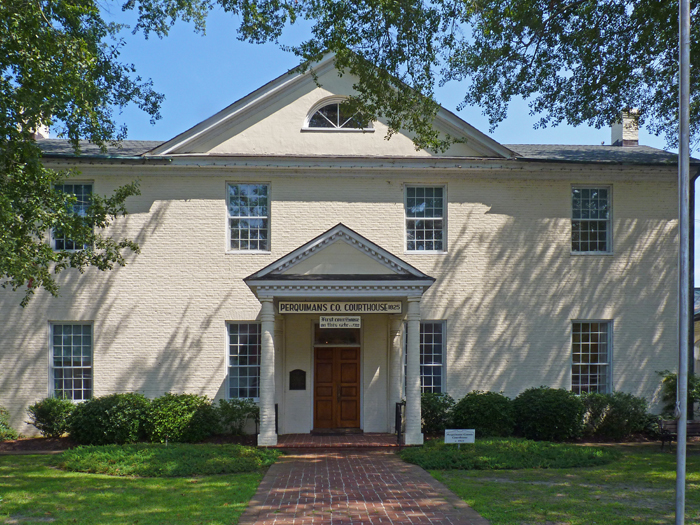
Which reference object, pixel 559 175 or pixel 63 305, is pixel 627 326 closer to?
pixel 559 175

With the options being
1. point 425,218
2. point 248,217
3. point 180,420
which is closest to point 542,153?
point 425,218

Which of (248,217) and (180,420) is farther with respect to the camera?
(248,217)

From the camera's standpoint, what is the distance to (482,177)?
17.1 meters

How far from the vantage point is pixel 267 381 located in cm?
1400

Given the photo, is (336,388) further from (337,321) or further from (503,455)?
(503,455)

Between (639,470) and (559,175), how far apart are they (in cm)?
840

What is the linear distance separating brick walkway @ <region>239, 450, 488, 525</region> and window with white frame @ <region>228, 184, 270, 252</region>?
6394 millimetres

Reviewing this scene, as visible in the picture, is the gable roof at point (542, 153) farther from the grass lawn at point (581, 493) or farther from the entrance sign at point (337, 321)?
the grass lawn at point (581, 493)

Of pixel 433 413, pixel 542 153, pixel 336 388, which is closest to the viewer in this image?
pixel 433 413

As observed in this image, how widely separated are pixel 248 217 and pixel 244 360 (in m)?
3.92

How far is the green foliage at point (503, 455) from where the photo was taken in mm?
12047

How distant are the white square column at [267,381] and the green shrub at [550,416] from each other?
6253 mm

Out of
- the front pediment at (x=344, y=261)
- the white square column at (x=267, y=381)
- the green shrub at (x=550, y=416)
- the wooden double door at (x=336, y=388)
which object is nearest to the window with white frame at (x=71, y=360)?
the white square column at (x=267, y=381)

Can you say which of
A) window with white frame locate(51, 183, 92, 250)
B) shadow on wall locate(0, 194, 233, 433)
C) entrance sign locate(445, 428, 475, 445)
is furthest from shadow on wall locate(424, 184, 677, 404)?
window with white frame locate(51, 183, 92, 250)
